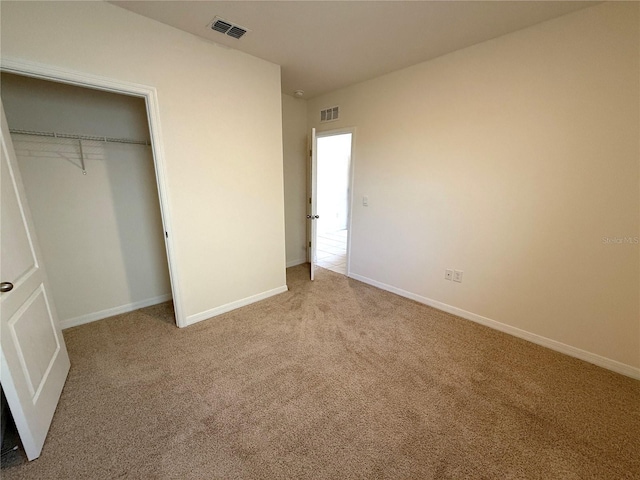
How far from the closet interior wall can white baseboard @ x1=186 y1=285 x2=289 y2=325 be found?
775 mm

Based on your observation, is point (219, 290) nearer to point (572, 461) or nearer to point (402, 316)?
point (402, 316)

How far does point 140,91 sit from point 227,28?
84 cm

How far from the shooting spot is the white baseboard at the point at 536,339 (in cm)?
193

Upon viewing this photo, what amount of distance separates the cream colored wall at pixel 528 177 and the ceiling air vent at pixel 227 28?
1569mm

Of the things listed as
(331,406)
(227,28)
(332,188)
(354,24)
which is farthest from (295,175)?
(331,406)

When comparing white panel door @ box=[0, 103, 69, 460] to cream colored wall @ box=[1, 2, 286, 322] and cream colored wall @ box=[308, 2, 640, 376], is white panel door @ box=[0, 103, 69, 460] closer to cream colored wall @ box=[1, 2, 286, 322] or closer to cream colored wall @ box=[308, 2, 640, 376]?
cream colored wall @ box=[1, 2, 286, 322]

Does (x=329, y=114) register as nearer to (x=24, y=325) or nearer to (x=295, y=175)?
(x=295, y=175)

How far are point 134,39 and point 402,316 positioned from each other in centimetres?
328

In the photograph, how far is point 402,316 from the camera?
107 inches

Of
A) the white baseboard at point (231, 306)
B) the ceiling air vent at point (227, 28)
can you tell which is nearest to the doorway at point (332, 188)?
the white baseboard at point (231, 306)

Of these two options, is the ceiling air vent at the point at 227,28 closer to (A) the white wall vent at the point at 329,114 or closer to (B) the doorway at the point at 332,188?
(A) the white wall vent at the point at 329,114

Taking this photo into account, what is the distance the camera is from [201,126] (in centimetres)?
230

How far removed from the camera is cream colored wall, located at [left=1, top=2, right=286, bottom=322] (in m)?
1.68

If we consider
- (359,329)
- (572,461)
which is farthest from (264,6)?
(572,461)
